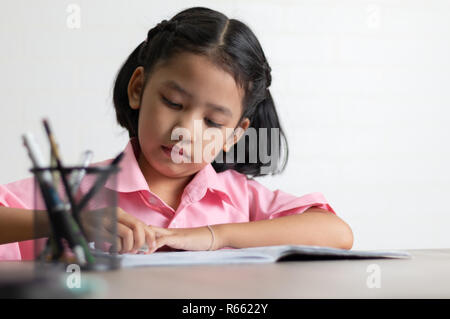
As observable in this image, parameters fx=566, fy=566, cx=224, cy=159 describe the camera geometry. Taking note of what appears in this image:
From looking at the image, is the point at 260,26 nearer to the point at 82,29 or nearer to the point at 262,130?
the point at 82,29

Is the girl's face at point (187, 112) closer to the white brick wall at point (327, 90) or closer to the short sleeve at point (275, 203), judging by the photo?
the short sleeve at point (275, 203)

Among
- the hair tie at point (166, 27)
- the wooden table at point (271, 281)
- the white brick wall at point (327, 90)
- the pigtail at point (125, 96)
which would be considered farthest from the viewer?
the white brick wall at point (327, 90)

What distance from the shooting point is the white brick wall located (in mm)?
2012

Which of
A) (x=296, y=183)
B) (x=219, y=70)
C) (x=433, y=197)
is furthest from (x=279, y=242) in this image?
(x=433, y=197)

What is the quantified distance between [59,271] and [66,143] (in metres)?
1.60

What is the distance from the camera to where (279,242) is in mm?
970

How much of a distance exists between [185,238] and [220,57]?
41cm

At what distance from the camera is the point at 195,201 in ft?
3.78

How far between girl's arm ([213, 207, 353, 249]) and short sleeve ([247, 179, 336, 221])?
0.23ft

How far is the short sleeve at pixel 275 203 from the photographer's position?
1.11 meters

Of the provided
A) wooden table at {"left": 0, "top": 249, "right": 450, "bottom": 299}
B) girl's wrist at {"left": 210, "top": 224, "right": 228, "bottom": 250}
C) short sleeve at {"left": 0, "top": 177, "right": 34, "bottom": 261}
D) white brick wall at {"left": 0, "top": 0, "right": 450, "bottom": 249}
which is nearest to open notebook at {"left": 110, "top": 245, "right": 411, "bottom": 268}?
wooden table at {"left": 0, "top": 249, "right": 450, "bottom": 299}

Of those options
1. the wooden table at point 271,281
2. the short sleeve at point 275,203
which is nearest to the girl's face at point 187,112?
the short sleeve at point 275,203

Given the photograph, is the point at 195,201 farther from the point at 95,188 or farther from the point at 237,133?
the point at 95,188

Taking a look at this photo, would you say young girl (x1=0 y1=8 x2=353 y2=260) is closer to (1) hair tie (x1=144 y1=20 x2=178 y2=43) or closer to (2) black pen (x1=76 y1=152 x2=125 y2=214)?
(1) hair tie (x1=144 y1=20 x2=178 y2=43)
